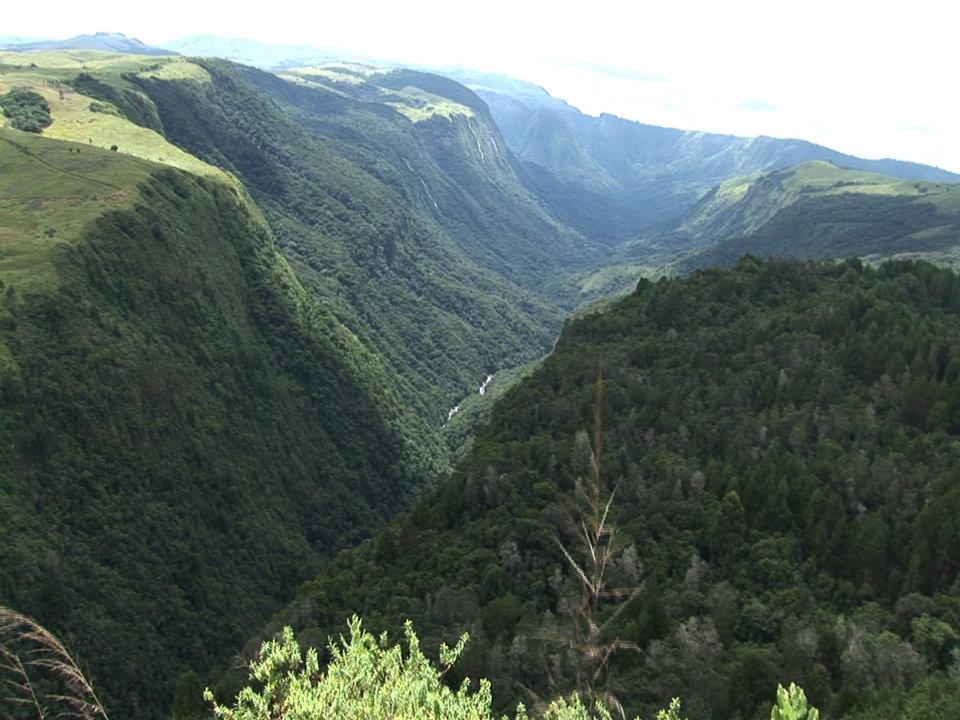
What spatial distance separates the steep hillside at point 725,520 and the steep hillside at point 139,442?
3123cm

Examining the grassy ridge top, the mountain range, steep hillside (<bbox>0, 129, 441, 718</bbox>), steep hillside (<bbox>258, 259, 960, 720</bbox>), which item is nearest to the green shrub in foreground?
the mountain range

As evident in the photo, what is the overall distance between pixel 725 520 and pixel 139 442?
10608 cm

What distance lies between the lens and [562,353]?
158 meters

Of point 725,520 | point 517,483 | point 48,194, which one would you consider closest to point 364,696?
point 725,520

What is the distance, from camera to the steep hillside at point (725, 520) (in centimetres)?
6275

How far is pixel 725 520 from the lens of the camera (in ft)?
288

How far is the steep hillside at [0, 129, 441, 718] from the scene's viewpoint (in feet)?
351

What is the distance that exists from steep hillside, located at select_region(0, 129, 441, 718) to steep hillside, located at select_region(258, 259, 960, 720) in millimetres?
31231

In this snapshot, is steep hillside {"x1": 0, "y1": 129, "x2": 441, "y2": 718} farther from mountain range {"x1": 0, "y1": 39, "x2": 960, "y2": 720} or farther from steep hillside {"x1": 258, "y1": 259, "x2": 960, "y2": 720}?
steep hillside {"x1": 258, "y1": 259, "x2": 960, "y2": 720}

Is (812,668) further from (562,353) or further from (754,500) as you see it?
(562,353)

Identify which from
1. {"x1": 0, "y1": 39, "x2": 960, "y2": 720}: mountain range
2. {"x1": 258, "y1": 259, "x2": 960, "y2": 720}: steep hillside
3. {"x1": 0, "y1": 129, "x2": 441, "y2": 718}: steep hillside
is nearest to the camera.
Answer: {"x1": 258, "y1": 259, "x2": 960, "y2": 720}: steep hillside

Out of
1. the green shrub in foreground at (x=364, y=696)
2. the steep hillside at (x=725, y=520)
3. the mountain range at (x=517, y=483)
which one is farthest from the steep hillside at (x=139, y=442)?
the green shrub in foreground at (x=364, y=696)

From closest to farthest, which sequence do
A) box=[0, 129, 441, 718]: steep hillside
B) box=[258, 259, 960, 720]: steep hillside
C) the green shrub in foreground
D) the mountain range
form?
the green shrub in foreground → box=[258, 259, 960, 720]: steep hillside → the mountain range → box=[0, 129, 441, 718]: steep hillside

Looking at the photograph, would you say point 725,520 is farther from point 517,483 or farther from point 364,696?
point 364,696
